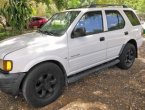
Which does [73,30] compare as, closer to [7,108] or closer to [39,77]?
[39,77]

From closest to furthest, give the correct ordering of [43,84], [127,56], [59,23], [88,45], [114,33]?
1. [43,84]
2. [88,45]
3. [59,23]
4. [114,33]
5. [127,56]

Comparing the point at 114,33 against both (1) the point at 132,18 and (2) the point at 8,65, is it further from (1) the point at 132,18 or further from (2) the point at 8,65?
(2) the point at 8,65

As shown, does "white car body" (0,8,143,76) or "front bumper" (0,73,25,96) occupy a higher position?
"white car body" (0,8,143,76)

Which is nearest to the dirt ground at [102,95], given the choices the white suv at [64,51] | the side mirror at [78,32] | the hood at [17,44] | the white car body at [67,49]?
the white suv at [64,51]

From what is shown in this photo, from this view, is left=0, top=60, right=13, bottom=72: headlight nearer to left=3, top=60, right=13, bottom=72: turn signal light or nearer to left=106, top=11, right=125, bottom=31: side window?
left=3, top=60, right=13, bottom=72: turn signal light

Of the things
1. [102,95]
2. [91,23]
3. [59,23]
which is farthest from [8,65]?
[91,23]

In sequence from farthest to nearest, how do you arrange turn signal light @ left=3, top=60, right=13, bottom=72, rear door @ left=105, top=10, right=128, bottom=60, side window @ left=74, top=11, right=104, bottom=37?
rear door @ left=105, top=10, right=128, bottom=60 → side window @ left=74, top=11, right=104, bottom=37 → turn signal light @ left=3, top=60, right=13, bottom=72

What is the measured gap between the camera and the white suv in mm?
3750

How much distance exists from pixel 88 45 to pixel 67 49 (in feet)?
2.04

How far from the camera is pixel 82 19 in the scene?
4.76m

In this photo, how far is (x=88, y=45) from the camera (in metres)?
4.75

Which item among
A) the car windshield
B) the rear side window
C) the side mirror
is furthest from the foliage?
the side mirror

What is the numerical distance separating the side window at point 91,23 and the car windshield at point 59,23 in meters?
0.20

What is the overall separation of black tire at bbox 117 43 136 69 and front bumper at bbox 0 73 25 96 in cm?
317
